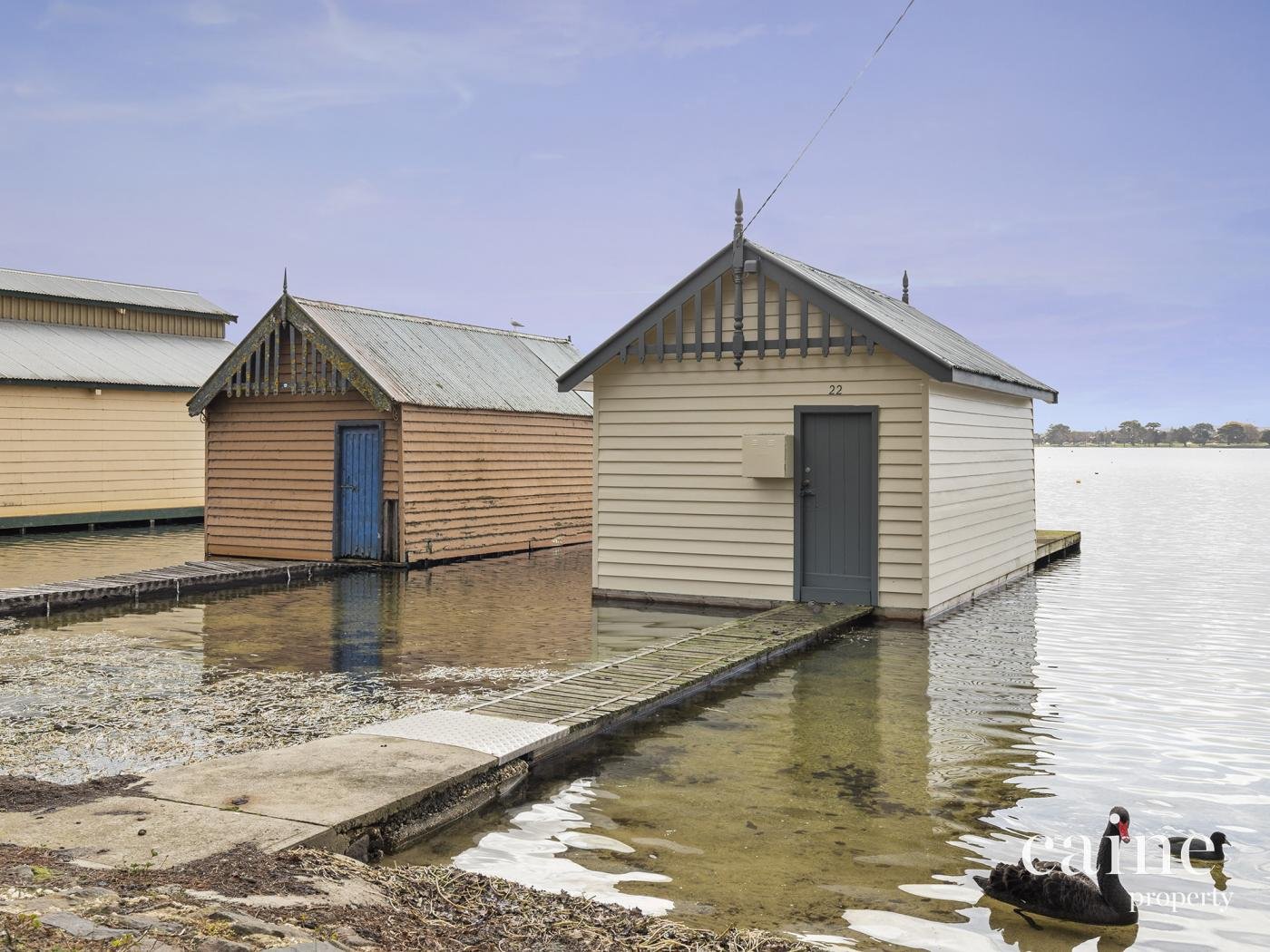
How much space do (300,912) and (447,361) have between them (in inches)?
677

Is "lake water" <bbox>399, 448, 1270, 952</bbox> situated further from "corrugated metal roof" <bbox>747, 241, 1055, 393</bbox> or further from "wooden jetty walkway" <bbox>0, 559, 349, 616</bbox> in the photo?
"wooden jetty walkway" <bbox>0, 559, 349, 616</bbox>

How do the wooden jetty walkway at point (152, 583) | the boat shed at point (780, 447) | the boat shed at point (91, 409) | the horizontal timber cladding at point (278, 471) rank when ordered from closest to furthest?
the boat shed at point (780, 447)
the wooden jetty walkway at point (152, 583)
the horizontal timber cladding at point (278, 471)
the boat shed at point (91, 409)

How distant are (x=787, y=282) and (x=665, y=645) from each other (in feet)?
16.3

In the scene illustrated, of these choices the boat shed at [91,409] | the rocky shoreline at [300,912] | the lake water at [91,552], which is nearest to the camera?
the rocky shoreline at [300,912]

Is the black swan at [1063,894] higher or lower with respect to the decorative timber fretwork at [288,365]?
lower

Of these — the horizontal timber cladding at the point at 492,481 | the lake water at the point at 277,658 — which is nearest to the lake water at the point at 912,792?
the lake water at the point at 277,658

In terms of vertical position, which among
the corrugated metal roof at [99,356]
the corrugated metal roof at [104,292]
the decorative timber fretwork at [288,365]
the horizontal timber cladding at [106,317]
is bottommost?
the decorative timber fretwork at [288,365]

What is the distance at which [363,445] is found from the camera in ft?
61.1

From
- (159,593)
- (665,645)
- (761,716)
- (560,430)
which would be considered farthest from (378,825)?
(560,430)

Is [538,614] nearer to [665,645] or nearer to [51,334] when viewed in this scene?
[665,645]

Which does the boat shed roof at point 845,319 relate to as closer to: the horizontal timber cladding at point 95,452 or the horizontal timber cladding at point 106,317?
the horizontal timber cladding at point 95,452

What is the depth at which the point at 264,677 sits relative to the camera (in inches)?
389

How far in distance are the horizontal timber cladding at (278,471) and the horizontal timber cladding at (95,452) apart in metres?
7.29

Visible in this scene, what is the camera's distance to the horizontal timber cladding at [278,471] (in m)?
18.9
